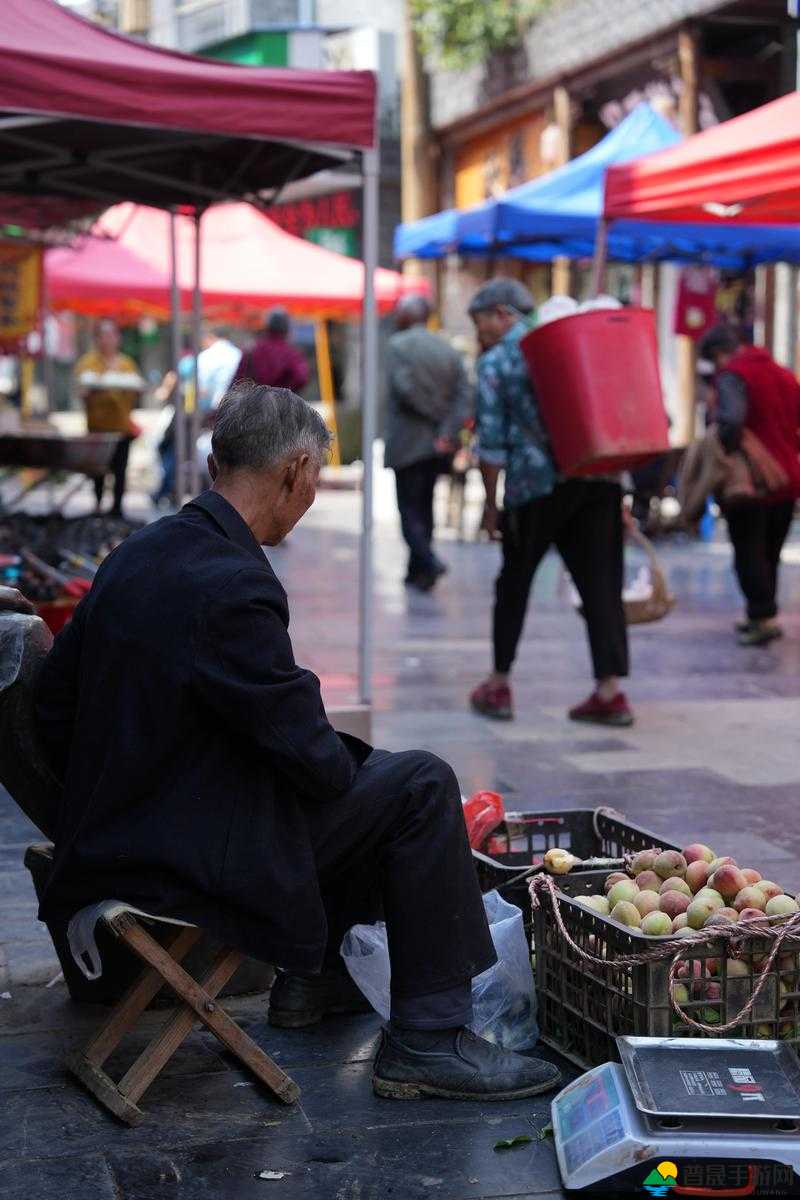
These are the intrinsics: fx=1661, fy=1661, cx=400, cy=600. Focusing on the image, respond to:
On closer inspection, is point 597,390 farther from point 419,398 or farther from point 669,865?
point 419,398

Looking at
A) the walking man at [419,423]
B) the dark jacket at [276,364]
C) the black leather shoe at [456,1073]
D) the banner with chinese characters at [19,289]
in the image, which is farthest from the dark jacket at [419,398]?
the black leather shoe at [456,1073]

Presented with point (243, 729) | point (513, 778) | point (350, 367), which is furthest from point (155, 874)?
point (350, 367)

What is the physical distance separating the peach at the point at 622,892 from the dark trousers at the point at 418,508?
7.75m

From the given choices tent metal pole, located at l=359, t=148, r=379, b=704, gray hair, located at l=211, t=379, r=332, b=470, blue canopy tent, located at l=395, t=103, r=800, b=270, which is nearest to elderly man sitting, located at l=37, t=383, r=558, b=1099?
gray hair, located at l=211, t=379, r=332, b=470

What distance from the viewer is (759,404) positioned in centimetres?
951

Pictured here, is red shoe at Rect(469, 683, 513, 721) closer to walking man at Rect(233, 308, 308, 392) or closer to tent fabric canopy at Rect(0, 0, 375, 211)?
tent fabric canopy at Rect(0, 0, 375, 211)

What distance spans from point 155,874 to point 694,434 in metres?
14.3

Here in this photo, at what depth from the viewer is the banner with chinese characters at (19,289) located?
1195cm

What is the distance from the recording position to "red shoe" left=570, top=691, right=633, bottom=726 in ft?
23.7

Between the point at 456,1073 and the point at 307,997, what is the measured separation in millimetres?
539

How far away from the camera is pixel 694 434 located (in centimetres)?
1692

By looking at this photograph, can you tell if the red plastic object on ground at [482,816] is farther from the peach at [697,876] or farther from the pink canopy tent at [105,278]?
the pink canopy tent at [105,278]

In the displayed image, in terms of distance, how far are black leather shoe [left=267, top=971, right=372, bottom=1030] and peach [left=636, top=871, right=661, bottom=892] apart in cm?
72

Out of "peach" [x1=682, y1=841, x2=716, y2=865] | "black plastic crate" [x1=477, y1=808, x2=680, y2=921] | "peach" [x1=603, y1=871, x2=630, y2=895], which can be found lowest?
"black plastic crate" [x1=477, y1=808, x2=680, y2=921]
